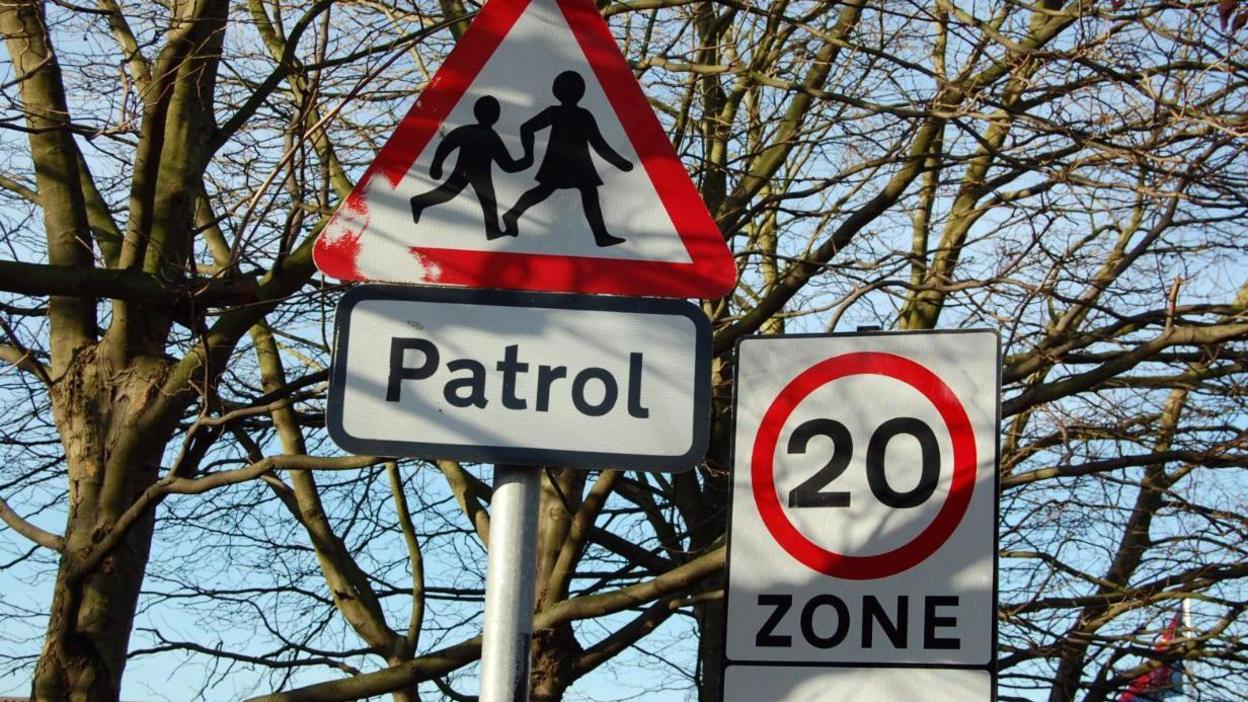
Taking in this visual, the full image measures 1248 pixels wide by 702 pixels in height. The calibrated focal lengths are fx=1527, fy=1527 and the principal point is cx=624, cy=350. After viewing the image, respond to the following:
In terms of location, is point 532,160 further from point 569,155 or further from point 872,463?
point 872,463

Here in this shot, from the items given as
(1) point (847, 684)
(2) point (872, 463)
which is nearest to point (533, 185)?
(2) point (872, 463)

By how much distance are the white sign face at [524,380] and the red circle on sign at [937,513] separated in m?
0.91

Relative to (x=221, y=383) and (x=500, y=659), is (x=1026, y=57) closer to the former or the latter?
(x=221, y=383)

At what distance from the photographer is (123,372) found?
6.73m

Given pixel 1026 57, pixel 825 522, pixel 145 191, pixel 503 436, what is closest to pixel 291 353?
pixel 145 191

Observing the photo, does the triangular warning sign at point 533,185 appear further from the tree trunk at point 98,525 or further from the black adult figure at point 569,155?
the tree trunk at point 98,525

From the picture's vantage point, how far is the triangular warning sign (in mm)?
2322

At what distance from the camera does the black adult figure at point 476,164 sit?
92.8 inches

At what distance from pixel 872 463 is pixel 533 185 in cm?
102

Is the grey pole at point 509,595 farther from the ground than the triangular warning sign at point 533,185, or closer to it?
closer to it

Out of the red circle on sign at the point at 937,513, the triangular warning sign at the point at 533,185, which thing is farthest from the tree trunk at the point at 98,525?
the triangular warning sign at the point at 533,185

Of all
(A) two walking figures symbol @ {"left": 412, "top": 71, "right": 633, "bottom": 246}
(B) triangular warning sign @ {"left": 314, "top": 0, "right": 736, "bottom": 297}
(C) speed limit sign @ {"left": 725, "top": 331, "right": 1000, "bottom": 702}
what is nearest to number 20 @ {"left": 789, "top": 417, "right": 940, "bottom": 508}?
(C) speed limit sign @ {"left": 725, "top": 331, "right": 1000, "bottom": 702}

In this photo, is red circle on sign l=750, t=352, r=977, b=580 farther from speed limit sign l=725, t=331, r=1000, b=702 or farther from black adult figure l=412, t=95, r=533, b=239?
black adult figure l=412, t=95, r=533, b=239

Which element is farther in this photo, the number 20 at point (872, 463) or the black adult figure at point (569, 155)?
the number 20 at point (872, 463)
